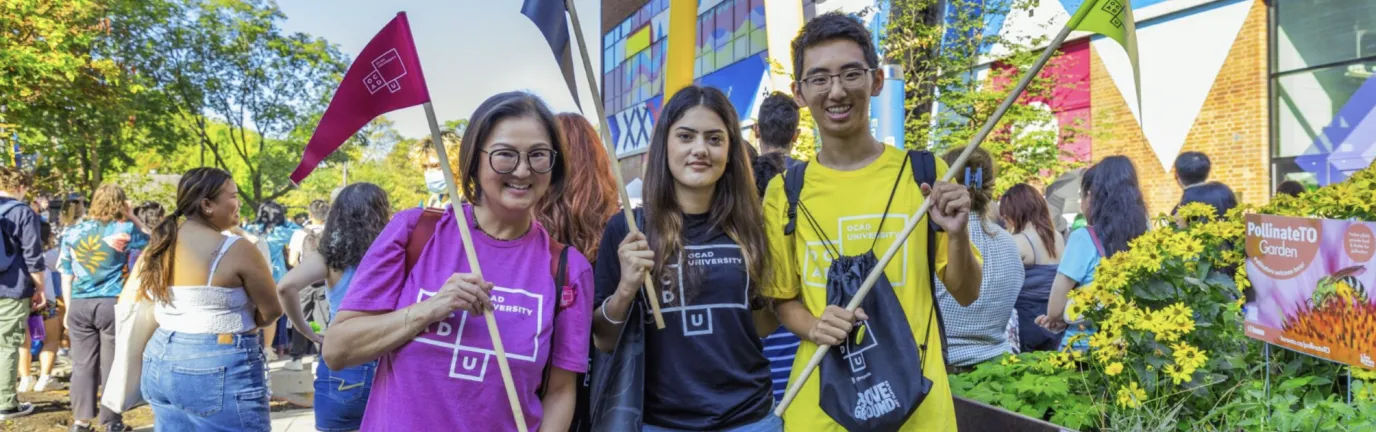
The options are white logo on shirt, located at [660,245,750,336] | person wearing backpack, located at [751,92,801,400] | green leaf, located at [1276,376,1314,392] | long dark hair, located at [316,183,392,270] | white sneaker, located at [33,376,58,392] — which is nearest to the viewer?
white logo on shirt, located at [660,245,750,336]

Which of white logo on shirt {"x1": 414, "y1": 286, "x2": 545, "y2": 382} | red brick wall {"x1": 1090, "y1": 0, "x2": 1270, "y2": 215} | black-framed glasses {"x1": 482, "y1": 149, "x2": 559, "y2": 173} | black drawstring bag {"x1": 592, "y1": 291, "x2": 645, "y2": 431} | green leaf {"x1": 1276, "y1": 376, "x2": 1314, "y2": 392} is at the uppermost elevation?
red brick wall {"x1": 1090, "y1": 0, "x2": 1270, "y2": 215}

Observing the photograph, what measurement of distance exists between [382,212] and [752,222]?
101 inches

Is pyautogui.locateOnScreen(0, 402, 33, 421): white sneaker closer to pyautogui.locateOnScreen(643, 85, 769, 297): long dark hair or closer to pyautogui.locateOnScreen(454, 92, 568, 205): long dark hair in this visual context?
pyautogui.locateOnScreen(454, 92, 568, 205): long dark hair

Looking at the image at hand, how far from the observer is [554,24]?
8.18 feet

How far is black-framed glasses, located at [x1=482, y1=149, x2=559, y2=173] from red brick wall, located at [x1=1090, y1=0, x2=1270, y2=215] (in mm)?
10946

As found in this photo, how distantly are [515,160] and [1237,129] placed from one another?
12156 millimetres

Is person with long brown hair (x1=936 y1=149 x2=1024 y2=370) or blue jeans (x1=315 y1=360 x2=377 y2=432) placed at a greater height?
person with long brown hair (x1=936 y1=149 x2=1024 y2=370)

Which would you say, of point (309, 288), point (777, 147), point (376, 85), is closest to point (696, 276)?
point (376, 85)

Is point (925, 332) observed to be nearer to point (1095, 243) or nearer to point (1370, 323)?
point (1370, 323)

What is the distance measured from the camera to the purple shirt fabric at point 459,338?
210cm

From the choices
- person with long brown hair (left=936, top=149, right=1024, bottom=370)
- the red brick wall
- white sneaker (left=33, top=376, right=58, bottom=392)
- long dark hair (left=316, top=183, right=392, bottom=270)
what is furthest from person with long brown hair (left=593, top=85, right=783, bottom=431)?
the red brick wall

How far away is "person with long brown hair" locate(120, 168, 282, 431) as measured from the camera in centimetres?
375

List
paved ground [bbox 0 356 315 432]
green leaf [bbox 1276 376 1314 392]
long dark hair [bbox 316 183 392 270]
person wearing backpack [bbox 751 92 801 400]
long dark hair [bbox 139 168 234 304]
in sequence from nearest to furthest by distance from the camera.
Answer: green leaf [bbox 1276 376 1314 392], person wearing backpack [bbox 751 92 801 400], long dark hair [bbox 139 168 234 304], long dark hair [bbox 316 183 392 270], paved ground [bbox 0 356 315 432]

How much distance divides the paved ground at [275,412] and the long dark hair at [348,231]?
3.02 m
